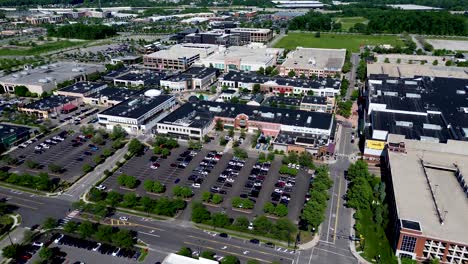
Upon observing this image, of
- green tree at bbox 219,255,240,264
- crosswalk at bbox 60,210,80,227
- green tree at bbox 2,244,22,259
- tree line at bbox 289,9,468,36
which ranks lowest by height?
crosswalk at bbox 60,210,80,227

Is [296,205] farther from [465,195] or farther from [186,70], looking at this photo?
[186,70]

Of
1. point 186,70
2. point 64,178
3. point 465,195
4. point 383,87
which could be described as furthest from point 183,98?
point 465,195

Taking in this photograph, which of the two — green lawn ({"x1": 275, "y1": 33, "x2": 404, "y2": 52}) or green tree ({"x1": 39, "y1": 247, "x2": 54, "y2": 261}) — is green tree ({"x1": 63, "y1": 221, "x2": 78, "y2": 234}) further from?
green lawn ({"x1": 275, "y1": 33, "x2": 404, "y2": 52})

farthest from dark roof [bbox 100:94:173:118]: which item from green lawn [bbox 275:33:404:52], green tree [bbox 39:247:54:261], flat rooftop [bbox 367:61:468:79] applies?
green lawn [bbox 275:33:404:52]

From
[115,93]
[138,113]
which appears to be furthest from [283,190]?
[115,93]

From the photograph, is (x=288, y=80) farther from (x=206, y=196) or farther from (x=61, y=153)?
(x=61, y=153)

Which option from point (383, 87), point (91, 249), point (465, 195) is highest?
point (383, 87)

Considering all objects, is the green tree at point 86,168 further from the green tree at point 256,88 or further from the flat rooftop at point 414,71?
the flat rooftop at point 414,71
